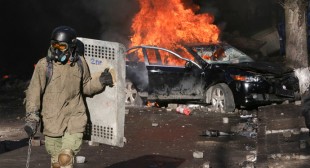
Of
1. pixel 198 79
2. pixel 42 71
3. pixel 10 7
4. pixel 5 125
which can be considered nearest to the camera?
pixel 42 71

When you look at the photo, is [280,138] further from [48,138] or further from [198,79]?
[48,138]

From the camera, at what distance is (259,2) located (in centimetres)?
3069

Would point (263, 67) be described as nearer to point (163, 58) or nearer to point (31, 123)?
point (163, 58)

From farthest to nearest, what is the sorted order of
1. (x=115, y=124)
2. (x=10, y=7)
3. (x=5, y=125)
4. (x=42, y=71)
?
1. (x=10, y=7)
2. (x=5, y=125)
3. (x=115, y=124)
4. (x=42, y=71)

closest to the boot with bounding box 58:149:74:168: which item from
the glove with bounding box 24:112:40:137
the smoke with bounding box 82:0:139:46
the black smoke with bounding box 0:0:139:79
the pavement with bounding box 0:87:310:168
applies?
the glove with bounding box 24:112:40:137

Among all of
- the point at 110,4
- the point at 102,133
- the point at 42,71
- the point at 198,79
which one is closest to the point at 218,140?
the point at 198,79

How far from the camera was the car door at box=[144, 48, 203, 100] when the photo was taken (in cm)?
1612

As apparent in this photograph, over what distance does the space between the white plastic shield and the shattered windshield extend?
8.62 meters

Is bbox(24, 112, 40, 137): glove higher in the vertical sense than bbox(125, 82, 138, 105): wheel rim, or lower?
lower

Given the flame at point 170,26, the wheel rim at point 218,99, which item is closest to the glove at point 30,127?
the wheel rim at point 218,99

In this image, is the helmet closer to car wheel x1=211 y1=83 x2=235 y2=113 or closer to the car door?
car wheel x1=211 y1=83 x2=235 y2=113

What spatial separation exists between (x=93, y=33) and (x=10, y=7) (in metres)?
4.08

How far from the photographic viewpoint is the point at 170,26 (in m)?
20.0

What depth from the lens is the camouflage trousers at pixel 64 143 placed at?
7301mm
